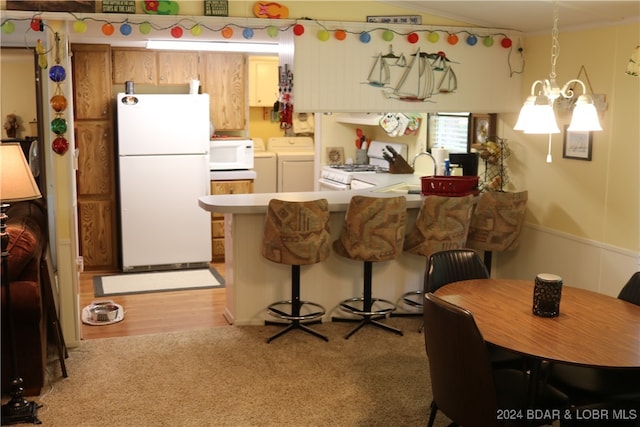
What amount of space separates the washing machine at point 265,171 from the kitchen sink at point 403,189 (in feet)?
7.83

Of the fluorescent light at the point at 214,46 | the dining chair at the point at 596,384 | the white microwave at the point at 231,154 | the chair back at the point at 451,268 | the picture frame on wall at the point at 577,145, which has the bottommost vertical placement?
the dining chair at the point at 596,384

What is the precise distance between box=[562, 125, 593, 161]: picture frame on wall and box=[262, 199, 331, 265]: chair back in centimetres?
175

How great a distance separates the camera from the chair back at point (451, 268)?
3539 millimetres

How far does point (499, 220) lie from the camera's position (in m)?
5.03

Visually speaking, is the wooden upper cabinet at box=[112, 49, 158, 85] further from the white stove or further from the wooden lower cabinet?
the white stove

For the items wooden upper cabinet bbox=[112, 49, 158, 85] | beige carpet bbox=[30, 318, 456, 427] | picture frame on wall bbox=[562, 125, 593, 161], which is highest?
wooden upper cabinet bbox=[112, 49, 158, 85]

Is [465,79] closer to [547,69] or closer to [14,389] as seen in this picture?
[547,69]

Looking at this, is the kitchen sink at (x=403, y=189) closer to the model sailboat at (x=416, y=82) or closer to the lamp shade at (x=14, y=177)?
the model sailboat at (x=416, y=82)

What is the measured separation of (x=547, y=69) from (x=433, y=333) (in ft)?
9.86

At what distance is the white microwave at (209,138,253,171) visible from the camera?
7090 millimetres

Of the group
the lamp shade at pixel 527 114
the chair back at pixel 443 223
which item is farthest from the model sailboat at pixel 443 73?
the lamp shade at pixel 527 114

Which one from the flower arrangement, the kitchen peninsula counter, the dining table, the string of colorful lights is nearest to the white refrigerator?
the flower arrangement

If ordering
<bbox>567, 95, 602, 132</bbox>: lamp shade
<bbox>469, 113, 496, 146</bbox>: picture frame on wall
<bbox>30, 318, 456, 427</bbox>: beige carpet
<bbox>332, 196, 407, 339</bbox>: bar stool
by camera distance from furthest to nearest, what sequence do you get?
<bbox>469, 113, 496, 146</bbox>: picture frame on wall < <bbox>332, 196, 407, 339</bbox>: bar stool < <bbox>30, 318, 456, 427</bbox>: beige carpet < <bbox>567, 95, 602, 132</bbox>: lamp shade

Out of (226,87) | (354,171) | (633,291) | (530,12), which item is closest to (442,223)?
(530,12)
